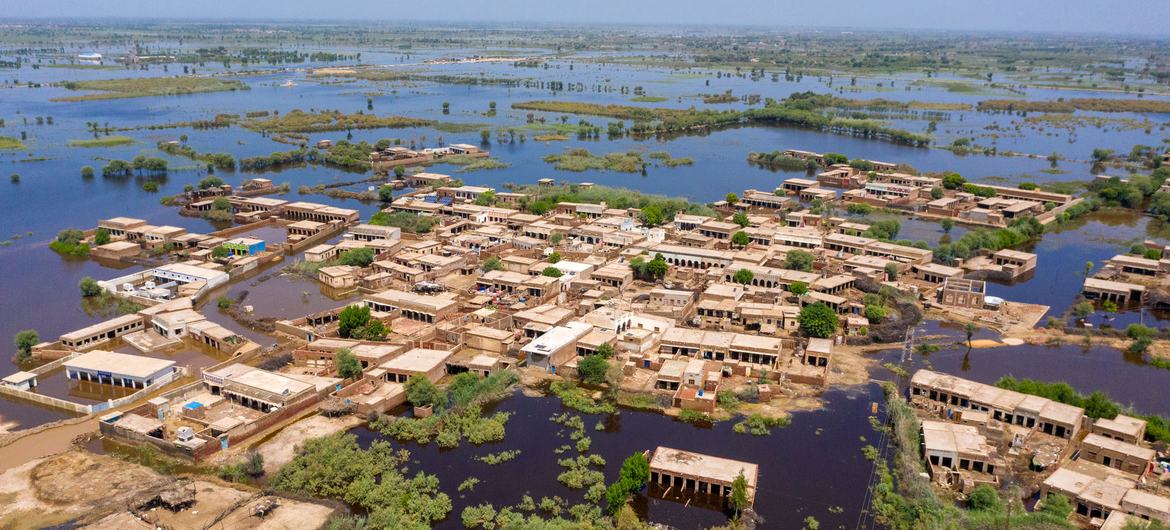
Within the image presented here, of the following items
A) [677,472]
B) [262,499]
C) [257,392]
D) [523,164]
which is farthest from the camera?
[523,164]

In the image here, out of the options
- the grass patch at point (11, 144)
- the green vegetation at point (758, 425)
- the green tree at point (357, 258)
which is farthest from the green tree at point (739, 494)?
the grass patch at point (11, 144)

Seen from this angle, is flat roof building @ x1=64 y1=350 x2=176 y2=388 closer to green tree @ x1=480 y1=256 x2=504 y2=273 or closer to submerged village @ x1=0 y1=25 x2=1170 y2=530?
submerged village @ x1=0 y1=25 x2=1170 y2=530

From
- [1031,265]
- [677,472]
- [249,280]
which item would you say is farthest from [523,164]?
[677,472]

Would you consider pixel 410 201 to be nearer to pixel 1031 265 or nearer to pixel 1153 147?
pixel 1031 265

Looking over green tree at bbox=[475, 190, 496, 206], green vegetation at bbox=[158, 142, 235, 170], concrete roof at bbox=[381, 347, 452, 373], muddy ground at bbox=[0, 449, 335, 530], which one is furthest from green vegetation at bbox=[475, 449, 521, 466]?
green vegetation at bbox=[158, 142, 235, 170]

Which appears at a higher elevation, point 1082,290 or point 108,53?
point 108,53

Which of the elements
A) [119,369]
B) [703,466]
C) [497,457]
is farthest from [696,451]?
[119,369]

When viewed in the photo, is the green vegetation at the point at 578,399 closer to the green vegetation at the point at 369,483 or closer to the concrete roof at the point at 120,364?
the green vegetation at the point at 369,483
